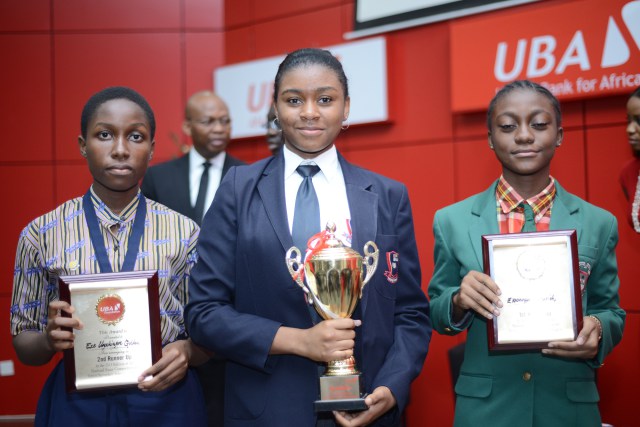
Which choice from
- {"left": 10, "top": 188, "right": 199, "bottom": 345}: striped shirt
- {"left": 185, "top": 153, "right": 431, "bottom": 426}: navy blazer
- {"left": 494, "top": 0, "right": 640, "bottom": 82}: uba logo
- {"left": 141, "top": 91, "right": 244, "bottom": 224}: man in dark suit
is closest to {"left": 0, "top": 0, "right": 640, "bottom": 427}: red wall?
{"left": 494, "top": 0, "right": 640, "bottom": 82}: uba logo

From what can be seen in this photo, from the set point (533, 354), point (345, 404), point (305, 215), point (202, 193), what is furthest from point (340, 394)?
point (202, 193)

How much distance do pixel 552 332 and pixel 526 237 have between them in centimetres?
28

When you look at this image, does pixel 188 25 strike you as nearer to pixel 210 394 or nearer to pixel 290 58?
pixel 210 394

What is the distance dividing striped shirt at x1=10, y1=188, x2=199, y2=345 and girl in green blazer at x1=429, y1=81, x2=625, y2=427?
0.82 m

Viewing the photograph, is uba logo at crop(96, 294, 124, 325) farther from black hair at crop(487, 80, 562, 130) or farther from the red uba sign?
the red uba sign

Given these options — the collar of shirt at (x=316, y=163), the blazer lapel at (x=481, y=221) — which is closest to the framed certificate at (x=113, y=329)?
the collar of shirt at (x=316, y=163)

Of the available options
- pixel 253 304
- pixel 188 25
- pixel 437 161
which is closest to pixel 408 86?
pixel 437 161

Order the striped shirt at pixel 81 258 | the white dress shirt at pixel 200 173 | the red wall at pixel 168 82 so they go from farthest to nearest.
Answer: the red wall at pixel 168 82 < the white dress shirt at pixel 200 173 < the striped shirt at pixel 81 258

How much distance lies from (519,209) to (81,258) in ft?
4.53

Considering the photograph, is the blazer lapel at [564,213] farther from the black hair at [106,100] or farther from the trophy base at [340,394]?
the black hair at [106,100]

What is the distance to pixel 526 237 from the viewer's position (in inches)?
76.6

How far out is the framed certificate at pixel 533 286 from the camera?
6.31ft

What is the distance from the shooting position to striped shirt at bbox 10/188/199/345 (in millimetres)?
1972

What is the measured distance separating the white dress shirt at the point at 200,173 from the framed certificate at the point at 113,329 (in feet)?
5.70
